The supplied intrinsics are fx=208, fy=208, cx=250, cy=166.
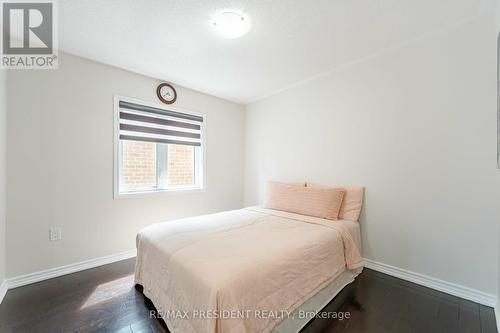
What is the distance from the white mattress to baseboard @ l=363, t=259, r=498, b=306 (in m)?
0.40

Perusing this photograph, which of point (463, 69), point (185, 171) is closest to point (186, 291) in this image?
point (185, 171)

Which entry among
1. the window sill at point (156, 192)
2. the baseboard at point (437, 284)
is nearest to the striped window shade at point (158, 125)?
the window sill at point (156, 192)

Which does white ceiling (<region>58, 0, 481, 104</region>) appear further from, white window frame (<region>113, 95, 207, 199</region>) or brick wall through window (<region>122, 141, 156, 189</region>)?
brick wall through window (<region>122, 141, 156, 189</region>)

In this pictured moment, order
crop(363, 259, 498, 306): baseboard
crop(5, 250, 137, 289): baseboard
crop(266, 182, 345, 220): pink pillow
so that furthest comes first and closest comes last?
1. crop(266, 182, 345, 220): pink pillow
2. crop(5, 250, 137, 289): baseboard
3. crop(363, 259, 498, 306): baseboard

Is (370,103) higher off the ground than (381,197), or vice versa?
(370,103)

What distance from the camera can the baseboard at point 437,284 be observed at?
1.72 metres

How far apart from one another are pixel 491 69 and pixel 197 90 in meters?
3.27

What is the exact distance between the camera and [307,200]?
2486 mm

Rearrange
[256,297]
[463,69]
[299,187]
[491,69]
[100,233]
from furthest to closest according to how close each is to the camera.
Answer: [299,187]
[100,233]
[463,69]
[491,69]
[256,297]

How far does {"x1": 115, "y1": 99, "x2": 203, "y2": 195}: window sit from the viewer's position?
2.70m

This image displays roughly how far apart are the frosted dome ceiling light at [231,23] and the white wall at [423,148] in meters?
1.43

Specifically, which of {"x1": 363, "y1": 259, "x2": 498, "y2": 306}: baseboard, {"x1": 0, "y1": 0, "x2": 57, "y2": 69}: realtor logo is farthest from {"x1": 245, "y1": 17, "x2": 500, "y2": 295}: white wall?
{"x1": 0, "y1": 0, "x2": 57, "y2": 69}: realtor logo

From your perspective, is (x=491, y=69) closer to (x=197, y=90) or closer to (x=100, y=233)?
(x=197, y=90)

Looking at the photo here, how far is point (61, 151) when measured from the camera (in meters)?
Answer: 2.22
